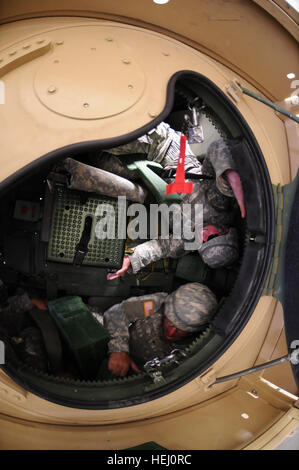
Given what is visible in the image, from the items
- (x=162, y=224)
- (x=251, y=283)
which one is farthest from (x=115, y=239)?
(x=251, y=283)

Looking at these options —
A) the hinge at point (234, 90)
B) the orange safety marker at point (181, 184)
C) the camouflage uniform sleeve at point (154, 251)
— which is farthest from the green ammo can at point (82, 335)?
the hinge at point (234, 90)

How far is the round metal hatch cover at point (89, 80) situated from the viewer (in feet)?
3.92

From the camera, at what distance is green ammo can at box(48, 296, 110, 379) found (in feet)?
6.32

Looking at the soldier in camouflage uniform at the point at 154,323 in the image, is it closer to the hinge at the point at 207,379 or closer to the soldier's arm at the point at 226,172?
the hinge at the point at 207,379

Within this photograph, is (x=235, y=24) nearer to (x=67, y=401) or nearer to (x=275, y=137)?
(x=275, y=137)

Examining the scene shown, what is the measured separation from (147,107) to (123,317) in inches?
52.7

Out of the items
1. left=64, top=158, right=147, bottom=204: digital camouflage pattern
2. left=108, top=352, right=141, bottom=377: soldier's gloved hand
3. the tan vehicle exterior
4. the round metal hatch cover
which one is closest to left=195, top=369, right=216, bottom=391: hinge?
the tan vehicle exterior

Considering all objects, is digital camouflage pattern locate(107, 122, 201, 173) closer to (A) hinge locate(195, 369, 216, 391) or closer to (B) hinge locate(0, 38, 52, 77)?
(B) hinge locate(0, 38, 52, 77)

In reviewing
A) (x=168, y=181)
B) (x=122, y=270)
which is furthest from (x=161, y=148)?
(x=122, y=270)

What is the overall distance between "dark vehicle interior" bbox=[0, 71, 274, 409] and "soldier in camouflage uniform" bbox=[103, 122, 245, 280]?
0.36 ft

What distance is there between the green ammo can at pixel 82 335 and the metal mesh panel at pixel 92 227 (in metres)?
0.31

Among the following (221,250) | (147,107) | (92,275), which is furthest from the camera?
(92,275)

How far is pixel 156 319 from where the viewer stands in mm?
2135

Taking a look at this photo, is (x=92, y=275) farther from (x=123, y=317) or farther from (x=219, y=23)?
(x=219, y=23)
